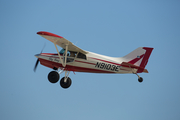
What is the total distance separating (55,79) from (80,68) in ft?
5.86

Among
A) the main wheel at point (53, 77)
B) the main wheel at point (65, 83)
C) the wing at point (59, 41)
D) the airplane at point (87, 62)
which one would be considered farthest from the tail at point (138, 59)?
the main wheel at point (53, 77)

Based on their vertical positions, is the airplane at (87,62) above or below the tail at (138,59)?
below

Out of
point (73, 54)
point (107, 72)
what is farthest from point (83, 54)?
point (107, 72)

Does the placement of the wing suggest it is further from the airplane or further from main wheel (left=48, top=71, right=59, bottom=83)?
main wheel (left=48, top=71, right=59, bottom=83)

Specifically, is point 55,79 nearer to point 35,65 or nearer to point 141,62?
point 35,65

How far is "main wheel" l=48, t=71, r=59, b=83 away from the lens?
18922 millimetres

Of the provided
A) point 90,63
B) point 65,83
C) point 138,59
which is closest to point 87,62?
point 90,63

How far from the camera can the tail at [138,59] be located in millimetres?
18469

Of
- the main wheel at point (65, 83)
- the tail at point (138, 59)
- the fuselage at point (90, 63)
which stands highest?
the tail at point (138, 59)

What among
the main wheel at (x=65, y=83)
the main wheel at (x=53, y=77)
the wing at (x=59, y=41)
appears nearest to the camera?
the wing at (x=59, y=41)

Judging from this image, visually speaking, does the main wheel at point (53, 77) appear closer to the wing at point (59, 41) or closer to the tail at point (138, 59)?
the wing at point (59, 41)

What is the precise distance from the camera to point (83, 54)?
1903 cm

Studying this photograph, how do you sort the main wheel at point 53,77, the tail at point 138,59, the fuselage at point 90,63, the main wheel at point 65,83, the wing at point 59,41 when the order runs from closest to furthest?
the wing at point 59,41 → the tail at point 138,59 → the fuselage at point 90,63 → the main wheel at point 53,77 → the main wheel at point 65,83

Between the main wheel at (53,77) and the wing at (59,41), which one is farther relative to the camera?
the main wheel at (53,77)
